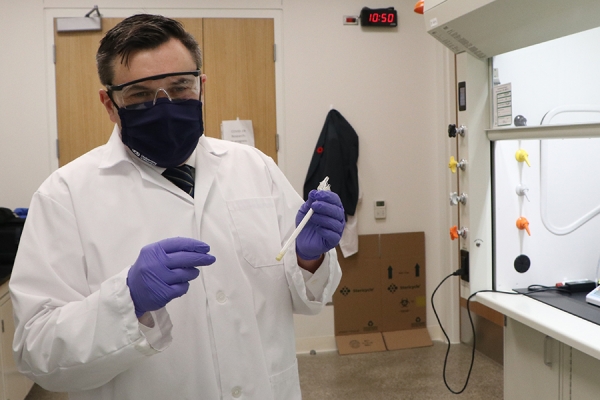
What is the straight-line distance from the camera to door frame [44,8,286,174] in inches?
131

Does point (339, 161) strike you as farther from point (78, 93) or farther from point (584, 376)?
point (584, 376)

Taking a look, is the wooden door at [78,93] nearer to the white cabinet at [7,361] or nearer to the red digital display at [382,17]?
the white cabinet at [7,361]

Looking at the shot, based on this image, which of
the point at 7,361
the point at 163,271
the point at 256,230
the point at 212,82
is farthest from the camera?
the point at 212,82

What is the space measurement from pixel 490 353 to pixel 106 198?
3005mm

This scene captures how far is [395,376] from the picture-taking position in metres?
3.26

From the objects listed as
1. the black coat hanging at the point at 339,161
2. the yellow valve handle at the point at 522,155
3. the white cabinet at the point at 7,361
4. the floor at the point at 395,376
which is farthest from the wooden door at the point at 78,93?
the yellow valve handle at the point at 522,155

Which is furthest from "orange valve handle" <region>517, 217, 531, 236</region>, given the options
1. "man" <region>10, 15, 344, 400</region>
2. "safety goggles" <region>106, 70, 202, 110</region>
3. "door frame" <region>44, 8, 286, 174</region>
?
"door frame" <region>44, 8, 286, 174</region>

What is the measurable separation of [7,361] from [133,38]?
2020 millimetres

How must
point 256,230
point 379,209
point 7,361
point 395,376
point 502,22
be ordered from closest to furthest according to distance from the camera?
1. point 256,230
2. point 502,22
3. point 7,361
4. point 395,376
5. point 379,209

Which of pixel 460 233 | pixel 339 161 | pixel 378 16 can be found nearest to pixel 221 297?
pixel 460 233

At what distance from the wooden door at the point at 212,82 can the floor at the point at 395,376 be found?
4.76 feet

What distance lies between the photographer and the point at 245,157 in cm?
137

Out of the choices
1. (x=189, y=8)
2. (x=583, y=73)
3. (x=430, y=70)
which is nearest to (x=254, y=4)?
(x=189, y=8)

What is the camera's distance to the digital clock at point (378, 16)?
3.60 metres
